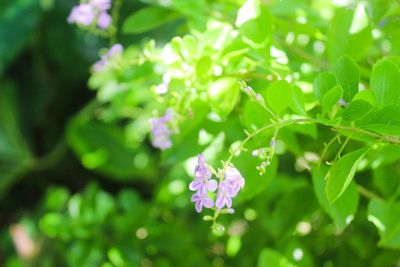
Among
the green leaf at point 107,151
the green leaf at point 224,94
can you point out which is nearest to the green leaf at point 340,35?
the green leaf at point 224,94

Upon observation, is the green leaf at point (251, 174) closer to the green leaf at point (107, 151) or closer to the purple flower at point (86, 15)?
the purple flower at point (86, 15)

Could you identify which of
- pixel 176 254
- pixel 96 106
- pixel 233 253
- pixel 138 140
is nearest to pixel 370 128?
pixel 233 253

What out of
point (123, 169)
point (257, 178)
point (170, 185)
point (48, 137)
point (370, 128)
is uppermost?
point (370, 128)

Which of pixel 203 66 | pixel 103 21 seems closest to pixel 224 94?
pixel 203 66

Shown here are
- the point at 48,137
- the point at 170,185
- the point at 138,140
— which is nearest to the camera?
the point at 170,185

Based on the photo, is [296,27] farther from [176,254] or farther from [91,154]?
[91,154]

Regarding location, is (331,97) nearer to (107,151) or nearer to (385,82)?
(385,82)
